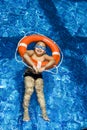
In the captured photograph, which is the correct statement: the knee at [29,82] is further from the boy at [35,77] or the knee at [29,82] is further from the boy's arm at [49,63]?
the boy's arm at [49,63]

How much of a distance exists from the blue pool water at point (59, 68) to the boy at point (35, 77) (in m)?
0.19

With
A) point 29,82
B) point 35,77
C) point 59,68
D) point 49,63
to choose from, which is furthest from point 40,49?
point 59,68

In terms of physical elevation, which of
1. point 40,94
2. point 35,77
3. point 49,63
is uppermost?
point 49,63

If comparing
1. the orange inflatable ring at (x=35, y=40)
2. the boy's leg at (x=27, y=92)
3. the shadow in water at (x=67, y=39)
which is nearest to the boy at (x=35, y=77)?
the boy's leg at (x=27, y=92)

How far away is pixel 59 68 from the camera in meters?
6.54

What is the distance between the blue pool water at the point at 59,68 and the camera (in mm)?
5594

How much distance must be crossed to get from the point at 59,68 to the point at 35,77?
38.1 inches

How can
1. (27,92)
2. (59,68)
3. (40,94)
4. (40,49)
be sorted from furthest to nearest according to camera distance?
1. (59,68)
2. (40,49)
3. (40,94)
4. (27,92)

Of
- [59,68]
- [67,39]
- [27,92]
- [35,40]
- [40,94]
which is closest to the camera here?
[27,92]

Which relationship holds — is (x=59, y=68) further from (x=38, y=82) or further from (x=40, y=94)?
(x=40, y=94)

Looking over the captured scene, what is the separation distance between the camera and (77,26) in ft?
25.4

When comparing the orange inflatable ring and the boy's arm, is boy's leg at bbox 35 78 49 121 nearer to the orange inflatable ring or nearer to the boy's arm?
the boy's arm

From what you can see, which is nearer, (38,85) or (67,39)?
(38,85)

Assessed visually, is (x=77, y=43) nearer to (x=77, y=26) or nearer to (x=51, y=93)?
(x=77, y=26)
